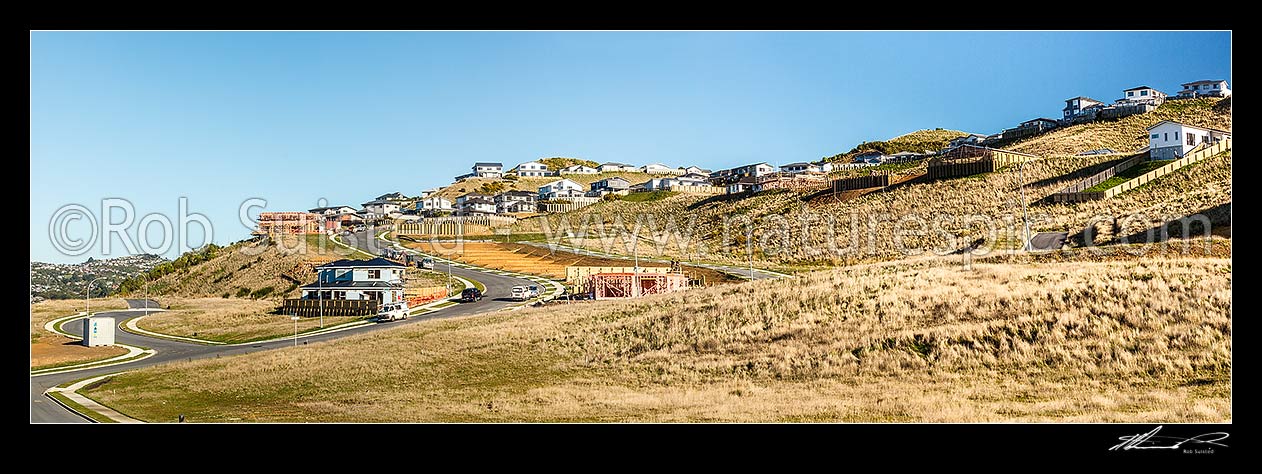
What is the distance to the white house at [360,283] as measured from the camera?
65562 millimetres

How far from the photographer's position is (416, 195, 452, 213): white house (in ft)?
526

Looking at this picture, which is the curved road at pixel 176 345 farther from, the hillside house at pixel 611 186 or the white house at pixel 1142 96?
the white house at pixel 1142 96

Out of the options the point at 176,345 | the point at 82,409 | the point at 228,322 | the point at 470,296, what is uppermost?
the point at 470,296

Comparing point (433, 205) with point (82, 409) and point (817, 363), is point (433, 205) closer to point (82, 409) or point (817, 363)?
point (82, 409)

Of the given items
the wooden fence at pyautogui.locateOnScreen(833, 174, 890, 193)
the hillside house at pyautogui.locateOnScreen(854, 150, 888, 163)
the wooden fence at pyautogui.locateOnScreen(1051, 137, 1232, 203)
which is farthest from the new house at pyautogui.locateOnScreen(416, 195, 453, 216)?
the wooden fence at pyautogui.locateOnScreen(1051, 137, 1232, 203)

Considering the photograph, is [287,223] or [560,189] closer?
[287,223]

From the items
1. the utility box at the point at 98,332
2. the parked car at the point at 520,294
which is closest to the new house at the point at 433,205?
the parked car at the point at 520,294

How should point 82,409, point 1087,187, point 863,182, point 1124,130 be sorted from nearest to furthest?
point 82,409 → point 1087,187 → point 863,182 → point 1124,130

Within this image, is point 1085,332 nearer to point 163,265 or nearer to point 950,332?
point 950,332
